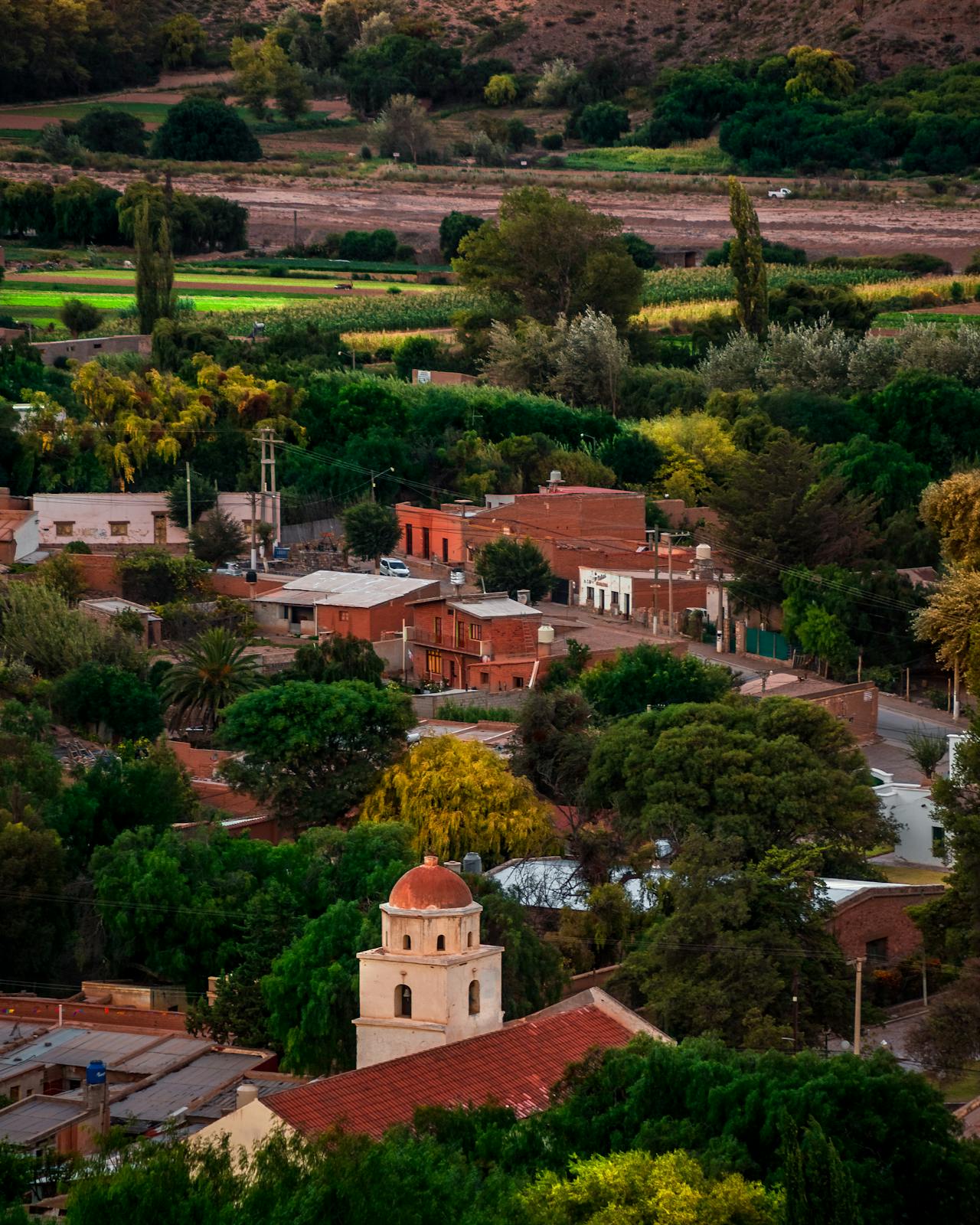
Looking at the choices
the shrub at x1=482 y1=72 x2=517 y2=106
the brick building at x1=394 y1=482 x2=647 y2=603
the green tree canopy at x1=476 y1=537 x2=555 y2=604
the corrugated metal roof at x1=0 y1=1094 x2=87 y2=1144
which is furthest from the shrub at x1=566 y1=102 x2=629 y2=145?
the corrugated metal roof at x1=0 y1=1094 x2=87 y2=1144

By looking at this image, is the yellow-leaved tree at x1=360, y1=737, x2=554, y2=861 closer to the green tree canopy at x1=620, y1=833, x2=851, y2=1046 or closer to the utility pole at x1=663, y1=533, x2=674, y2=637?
the green tree canopy at x1=620, y1=833, x2=851, y2=1046

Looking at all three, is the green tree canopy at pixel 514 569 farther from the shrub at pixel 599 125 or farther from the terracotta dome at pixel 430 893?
the shrub at pixel 599 125

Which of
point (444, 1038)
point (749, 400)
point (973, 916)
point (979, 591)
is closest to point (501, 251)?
point (749, 400)

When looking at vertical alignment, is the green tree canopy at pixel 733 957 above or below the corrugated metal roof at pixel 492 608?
above

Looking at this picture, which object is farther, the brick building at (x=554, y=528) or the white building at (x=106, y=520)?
the white building at (x=106, y=520)

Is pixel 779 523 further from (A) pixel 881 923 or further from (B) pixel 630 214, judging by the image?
(B) pixel 630 214

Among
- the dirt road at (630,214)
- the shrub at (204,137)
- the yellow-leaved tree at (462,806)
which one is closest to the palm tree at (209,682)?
the yellow-leaved tree at (462,806)

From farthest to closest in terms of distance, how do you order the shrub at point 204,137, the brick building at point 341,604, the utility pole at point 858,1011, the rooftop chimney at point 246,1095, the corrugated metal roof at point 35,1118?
the shrub at point 204,137 < the brick building at point 341,604 < the utility pole at point 858,1011 < the corrugated metal roof at point 35,1118 < the rooftop chimney at point 246,1095
